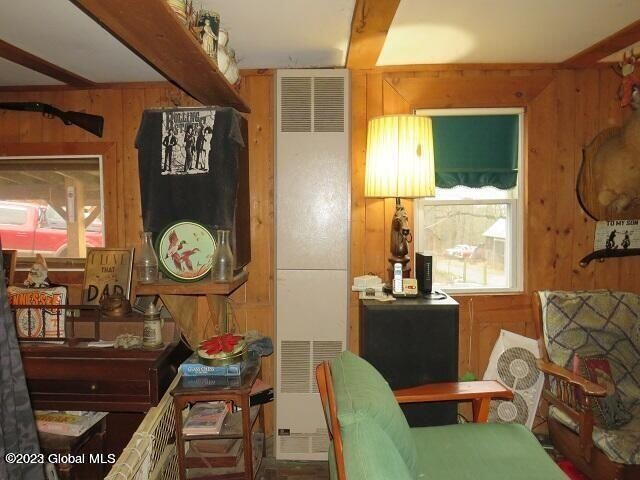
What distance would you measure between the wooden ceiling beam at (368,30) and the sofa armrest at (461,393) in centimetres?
159

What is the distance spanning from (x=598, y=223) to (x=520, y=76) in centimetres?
100

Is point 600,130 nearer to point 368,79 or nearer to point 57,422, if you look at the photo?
point 368,79

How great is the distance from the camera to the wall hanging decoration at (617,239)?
8.73 feet

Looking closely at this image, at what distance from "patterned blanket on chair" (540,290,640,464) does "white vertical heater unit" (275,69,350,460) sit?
1.15 m

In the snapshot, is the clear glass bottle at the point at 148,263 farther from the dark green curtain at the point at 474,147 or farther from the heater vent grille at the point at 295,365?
the dark green curtain at the point at 474,147

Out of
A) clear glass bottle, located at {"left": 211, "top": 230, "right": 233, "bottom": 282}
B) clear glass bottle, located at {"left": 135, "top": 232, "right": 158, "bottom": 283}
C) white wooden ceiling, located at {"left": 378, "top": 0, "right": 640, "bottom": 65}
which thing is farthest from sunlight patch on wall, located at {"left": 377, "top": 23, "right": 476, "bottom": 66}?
clear glass bottle, located at {"left": 135, "top": 232, "right": 158, "bottom": 283}

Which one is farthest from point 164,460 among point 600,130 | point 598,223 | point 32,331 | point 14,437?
point 600,130

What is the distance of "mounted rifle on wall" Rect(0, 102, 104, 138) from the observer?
263cm

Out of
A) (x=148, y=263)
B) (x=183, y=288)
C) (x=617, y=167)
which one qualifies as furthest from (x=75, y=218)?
(x=617, y=167)

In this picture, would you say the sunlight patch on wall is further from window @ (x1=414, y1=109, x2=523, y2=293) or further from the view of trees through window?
the view of trees through window

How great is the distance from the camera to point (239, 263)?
2287mm

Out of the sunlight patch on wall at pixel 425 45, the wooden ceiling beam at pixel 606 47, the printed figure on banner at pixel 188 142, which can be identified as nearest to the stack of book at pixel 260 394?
the printed figure on banner at pixel 188 142

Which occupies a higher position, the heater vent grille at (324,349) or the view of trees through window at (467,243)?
the view of trees through window at (467,243)

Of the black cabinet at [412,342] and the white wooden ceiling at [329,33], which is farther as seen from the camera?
the black cabinet at [412,342]
